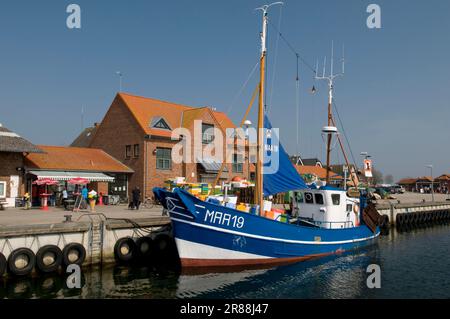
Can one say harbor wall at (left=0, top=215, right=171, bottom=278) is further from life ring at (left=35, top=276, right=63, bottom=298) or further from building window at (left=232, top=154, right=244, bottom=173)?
building window at (left=232, top=154, right=244, bottom=173)

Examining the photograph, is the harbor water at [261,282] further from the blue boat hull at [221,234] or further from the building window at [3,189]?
the building window at [3,189]

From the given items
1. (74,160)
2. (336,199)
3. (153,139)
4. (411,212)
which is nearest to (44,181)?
(74,160)

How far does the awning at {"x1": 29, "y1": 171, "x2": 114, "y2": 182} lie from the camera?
101 ft

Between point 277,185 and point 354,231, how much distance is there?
7.02 m

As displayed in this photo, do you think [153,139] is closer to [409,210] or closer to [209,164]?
[209,164]

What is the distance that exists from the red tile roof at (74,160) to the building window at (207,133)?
333 inches

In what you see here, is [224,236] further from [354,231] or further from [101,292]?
[354,231]

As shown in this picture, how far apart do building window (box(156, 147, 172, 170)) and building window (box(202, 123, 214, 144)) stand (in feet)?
13.5

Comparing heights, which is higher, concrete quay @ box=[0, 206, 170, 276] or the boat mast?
the boat mast

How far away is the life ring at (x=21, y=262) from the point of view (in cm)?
1596

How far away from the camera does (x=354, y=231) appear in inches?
952

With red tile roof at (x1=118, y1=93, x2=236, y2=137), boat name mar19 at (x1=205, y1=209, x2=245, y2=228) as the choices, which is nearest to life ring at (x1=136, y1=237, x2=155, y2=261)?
boat name mar19 at (x1=205, y1=209, x2=245, y2=228)

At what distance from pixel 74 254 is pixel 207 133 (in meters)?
24.9

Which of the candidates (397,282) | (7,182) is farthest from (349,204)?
(7,182)
